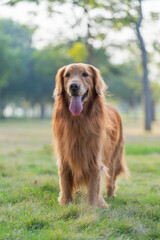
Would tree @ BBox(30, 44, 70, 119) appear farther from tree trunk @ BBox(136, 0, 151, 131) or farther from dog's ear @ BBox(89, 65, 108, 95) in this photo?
dog's ear @ BBox(89, 65, 108, 95)

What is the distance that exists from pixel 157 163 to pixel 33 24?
1556 cm

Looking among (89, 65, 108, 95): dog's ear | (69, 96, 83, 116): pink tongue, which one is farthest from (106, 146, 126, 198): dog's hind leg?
(69, 96, 83, 116): pink tongue

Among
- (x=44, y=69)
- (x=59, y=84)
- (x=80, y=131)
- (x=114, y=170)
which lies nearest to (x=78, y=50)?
(x=114, y=170)

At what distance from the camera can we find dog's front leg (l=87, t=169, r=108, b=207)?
13.2ft

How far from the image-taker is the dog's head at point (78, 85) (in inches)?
153

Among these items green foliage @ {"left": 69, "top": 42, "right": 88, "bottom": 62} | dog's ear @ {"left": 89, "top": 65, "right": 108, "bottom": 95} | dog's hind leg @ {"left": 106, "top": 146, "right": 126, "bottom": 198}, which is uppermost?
green foliage @ {"left": 69, "top": 42, "right": 88, "bottom": 62}

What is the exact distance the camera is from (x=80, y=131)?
4043mm

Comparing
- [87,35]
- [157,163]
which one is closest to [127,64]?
[87,35]

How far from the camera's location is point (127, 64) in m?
47.8

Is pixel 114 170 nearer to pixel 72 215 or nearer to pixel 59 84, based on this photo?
pixel 59 84

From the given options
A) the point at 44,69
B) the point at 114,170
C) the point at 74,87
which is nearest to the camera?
the point at 74,87

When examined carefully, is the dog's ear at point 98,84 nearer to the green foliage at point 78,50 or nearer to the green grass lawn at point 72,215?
the green grass lawn at point 72,215

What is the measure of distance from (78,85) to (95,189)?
1332 millimetres

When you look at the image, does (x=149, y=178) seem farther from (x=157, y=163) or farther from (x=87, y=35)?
(x=87, y=35)
